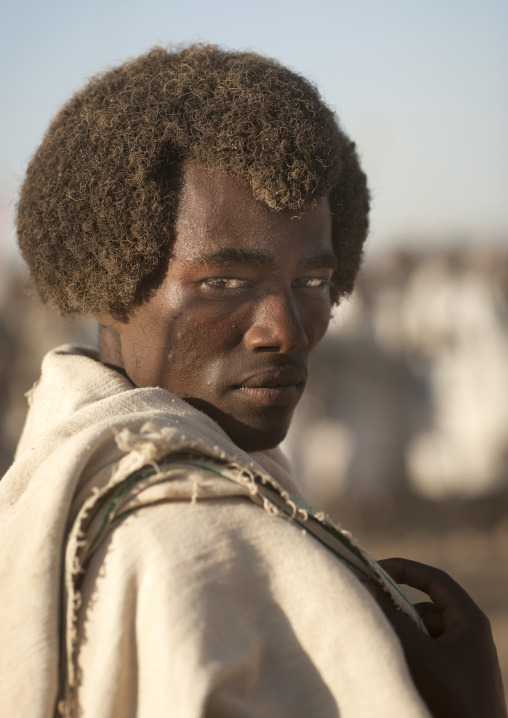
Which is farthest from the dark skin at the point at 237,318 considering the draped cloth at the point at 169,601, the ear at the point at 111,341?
the draped cloth at the point at 169,601

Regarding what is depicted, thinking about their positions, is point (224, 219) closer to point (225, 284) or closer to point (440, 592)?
point (225, 284)

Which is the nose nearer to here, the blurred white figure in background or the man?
the man

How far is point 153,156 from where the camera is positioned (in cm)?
179

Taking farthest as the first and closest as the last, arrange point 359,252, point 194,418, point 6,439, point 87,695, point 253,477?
point 6,439
point 359,252
point 194,418
point 253,477
point 87,695

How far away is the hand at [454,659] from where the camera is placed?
144 cm

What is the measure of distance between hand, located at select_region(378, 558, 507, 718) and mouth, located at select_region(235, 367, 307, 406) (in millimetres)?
515

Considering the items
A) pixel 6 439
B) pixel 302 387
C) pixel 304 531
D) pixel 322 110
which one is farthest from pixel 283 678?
pixel 6 439

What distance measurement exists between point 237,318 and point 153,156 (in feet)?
1.41

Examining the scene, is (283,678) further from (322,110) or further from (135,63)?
(135,63)

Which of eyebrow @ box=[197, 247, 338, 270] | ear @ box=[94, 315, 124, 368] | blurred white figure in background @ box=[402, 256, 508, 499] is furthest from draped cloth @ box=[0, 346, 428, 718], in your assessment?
blurred white figure in background @ box=[402, 256, 508, 499]

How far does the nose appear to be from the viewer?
1.76m

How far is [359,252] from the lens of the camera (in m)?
2.40

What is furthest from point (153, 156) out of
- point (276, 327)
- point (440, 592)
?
point (440, 592)

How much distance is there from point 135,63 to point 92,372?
834 millimetres
